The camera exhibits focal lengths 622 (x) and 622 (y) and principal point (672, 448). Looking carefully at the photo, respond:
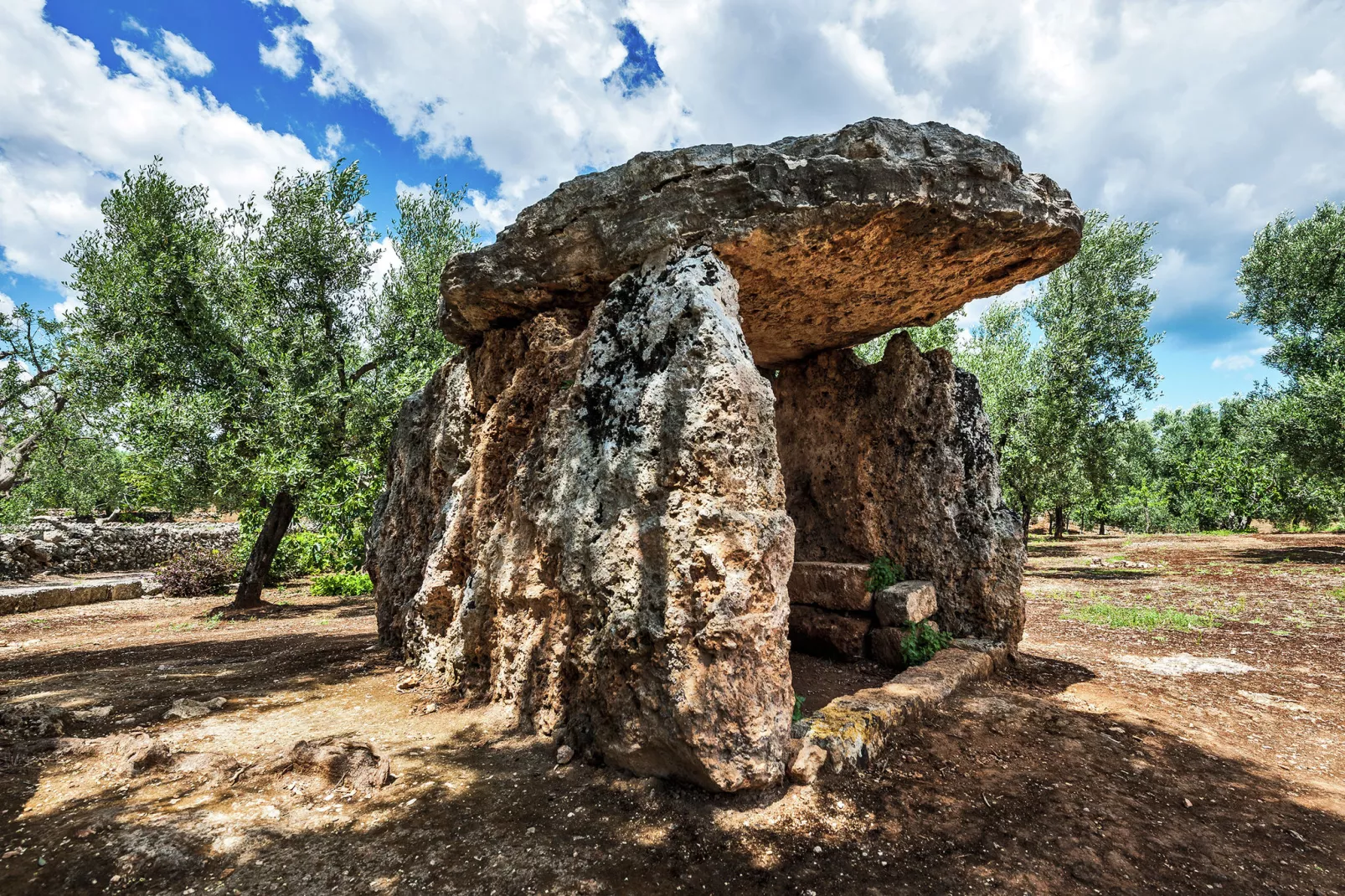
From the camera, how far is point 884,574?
21.2ft

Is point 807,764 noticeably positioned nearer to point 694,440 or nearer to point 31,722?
point 694,440

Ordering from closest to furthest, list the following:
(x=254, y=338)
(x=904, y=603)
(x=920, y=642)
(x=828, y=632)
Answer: (x=904, y=603) → (x=920, y=642) → (x=828, y=632) → (x=254, y=338)

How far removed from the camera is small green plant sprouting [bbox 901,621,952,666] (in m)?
5.87

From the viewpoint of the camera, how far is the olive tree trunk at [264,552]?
11500 millimetres

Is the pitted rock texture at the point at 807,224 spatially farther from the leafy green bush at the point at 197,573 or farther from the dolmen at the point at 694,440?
the leafy green bush at the point at 197,573

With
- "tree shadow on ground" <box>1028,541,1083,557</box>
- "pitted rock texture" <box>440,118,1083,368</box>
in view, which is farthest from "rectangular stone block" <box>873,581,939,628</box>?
"tree shadow on ground" <box>1028,541,1083,557</box>

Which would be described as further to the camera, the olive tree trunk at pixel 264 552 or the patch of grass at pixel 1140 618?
the olive tree trunk at pixel 264 552

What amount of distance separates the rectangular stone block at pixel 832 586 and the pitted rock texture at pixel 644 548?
277cm

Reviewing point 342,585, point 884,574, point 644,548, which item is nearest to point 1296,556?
point 884,574

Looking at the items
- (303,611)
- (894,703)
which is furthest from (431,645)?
(303,611)

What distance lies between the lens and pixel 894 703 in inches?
179

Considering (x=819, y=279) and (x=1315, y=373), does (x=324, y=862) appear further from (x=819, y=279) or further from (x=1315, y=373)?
(x=1315, y=373)

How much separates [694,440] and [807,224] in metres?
1.80

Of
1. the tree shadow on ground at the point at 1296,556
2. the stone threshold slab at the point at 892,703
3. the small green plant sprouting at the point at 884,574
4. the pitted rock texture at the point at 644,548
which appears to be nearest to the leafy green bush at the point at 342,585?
the pitted rock texture at the point at 644,548
